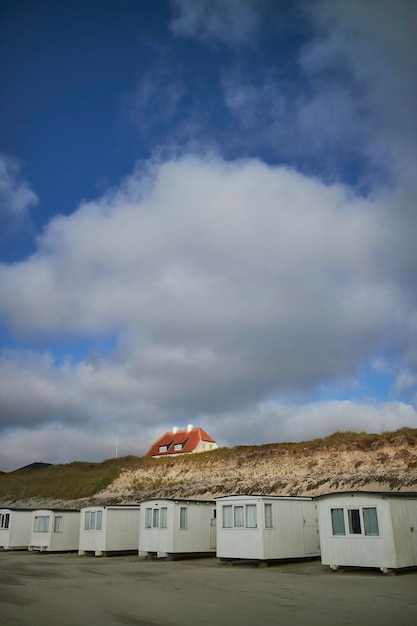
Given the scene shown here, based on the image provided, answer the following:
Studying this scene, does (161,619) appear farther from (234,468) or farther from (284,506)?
(234,468)

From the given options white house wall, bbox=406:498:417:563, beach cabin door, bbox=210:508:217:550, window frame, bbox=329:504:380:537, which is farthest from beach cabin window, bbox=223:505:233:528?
white house wall, bbox=406:498:417:563

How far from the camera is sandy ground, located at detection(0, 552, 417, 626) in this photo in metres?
10.1

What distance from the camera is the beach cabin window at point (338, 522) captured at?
19.1 m

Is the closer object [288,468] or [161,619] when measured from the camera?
[161,619]

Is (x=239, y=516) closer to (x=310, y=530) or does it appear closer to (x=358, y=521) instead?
(x=310, y=530)

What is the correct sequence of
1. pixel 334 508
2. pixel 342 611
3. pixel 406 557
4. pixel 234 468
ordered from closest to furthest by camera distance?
pixel 342 611, pixel 406 557, pixel 334 508, pixel 234 468

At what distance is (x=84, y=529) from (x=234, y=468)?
17557mm

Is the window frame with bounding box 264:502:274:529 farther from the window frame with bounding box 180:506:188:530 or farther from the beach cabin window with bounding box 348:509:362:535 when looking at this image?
the window frame with bounding box 180:506:188:530

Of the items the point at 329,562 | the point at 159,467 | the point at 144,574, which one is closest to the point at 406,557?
the point at 329,562

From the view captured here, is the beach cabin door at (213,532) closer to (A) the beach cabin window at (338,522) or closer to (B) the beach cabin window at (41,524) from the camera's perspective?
(A) the beach cabin window at (338,522)

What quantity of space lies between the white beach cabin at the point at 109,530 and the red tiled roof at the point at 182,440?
4644cm

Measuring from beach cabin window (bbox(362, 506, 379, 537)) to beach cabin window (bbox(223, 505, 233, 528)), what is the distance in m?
6.24

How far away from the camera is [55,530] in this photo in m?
31.3

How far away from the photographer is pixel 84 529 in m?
29.5
